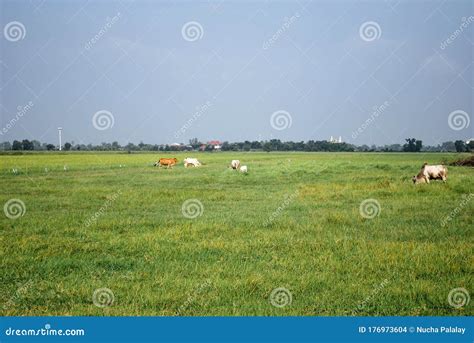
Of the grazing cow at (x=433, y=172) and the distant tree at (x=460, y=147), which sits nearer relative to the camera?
the distant tree at (x=460, y=147)

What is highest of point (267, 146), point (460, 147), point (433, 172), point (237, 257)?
point (267, 146)

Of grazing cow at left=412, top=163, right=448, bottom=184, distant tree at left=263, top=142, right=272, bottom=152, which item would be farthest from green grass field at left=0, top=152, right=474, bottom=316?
distant tree at left=263, top=142, right=272, bottom=152

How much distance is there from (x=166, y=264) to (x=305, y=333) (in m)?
2.53

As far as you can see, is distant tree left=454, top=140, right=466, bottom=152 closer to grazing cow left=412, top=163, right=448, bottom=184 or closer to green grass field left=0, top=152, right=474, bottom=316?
green grass field left=0, top=152, right=474, bottom=316

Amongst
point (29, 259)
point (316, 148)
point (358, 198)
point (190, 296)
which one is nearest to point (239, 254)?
point (190, 296)

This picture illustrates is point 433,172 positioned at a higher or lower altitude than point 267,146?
lower

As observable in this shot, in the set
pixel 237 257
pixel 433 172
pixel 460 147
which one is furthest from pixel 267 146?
pixel 237 257

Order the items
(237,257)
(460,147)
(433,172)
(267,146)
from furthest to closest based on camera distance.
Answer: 1. (267,146)
2. (433,172)
3. (460,147)
4. (237,257)

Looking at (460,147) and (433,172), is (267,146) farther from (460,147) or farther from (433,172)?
(460,147)

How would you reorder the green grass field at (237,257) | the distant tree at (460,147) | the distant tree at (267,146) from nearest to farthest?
the green grass field at (237,257)
the distant tree at (460,147)
the distant tree at (267,146)

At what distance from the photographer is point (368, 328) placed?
564 centimetres

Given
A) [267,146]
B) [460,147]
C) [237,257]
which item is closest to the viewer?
[237,257]

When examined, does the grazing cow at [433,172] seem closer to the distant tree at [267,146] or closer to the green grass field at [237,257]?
the green grass field at [237,257]

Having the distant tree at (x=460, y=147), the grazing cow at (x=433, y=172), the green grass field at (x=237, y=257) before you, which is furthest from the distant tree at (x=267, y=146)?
the green grass field at (x=237, y=257)
